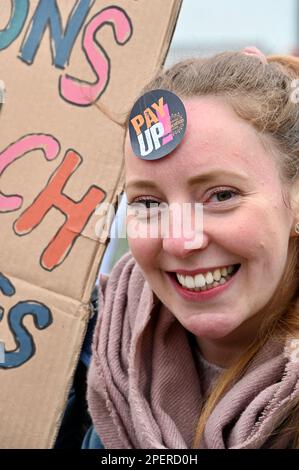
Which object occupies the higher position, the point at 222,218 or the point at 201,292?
the point at 222,218

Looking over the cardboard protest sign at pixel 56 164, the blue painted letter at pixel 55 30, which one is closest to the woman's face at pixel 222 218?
the cardboard protest sign at pixel 56 164

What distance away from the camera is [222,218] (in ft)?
3.19

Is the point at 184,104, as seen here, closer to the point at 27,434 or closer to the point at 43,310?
the point at 43,310

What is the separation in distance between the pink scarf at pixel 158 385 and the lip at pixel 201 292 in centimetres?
12

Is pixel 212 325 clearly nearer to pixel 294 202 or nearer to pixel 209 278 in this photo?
pixel 209 278

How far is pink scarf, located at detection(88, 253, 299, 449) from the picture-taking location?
97cm

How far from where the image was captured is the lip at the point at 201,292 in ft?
3.26

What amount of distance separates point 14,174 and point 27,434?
1.49ft

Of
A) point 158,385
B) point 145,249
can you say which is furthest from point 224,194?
point 158,385

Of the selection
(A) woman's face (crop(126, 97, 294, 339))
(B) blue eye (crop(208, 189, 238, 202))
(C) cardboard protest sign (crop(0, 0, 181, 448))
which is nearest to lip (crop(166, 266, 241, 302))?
(A) woman's face (crop(126, 97, 294, 339))

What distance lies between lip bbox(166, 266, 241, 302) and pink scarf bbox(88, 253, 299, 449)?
0.12 meters

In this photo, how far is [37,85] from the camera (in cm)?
124

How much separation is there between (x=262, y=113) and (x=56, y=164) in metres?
0.40

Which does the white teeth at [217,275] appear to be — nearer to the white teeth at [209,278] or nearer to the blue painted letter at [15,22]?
the white teeth at [209,278]
